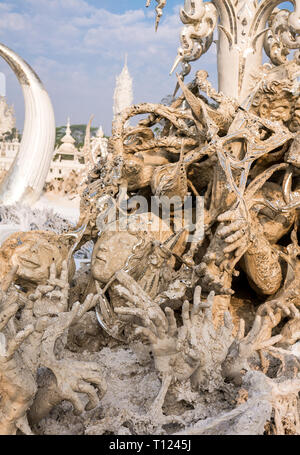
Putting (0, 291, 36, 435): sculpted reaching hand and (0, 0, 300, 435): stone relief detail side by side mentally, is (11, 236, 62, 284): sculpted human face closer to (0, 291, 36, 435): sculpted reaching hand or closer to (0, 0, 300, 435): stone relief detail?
(0, 0, 300, 435): stone relief detail

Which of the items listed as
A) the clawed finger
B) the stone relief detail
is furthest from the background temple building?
the clawed finger

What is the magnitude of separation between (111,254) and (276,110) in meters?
1.23

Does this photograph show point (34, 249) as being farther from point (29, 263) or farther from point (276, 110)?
point (276, 110)

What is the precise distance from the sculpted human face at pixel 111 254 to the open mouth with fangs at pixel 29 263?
0.95ft

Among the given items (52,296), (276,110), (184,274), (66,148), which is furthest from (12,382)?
(66,148)

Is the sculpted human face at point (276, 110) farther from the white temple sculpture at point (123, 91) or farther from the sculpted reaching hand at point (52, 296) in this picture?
the white temple sculpture at point (123, 91)

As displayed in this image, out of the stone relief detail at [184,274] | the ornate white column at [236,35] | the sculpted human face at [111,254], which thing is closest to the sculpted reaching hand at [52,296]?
the stone relief detail at [184,274]

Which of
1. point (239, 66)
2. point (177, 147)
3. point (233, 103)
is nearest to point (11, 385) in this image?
point (177, 147)

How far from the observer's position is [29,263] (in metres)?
2.29

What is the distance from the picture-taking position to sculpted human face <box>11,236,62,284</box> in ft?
7.48

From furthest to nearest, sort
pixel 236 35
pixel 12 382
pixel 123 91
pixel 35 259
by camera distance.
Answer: pixel 123 91 → pixel 236 35 → pixel 35 259 → pixel 12 382

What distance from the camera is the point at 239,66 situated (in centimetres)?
292
